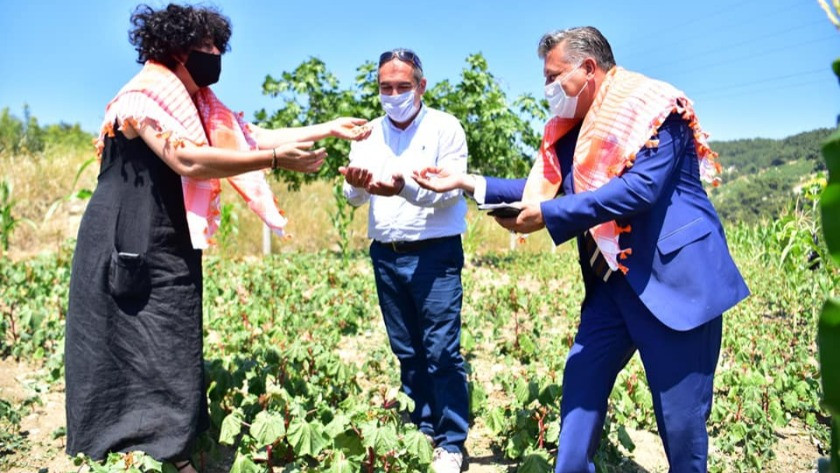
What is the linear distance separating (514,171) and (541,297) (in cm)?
384

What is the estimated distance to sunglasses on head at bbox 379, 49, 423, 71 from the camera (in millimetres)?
3060

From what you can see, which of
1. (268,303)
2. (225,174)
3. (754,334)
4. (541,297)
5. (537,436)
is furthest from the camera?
(541,297)

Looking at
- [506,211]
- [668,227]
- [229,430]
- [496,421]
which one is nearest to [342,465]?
[229,430]

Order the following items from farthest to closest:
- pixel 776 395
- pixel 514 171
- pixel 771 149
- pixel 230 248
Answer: pixel 771 149, pixel 230 248, pixel 514 171, pixel 776 395

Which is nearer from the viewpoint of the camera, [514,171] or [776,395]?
[776,395]

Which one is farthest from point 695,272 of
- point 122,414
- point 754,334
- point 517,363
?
point 754,334

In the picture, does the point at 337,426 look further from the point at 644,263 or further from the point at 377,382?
the point at 377,382

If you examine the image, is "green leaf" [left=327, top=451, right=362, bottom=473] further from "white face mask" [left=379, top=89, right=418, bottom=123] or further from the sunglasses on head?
the sunglasses on head

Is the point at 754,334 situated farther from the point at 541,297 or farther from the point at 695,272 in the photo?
the point at 695,272

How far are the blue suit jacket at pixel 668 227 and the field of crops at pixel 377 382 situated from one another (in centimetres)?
93

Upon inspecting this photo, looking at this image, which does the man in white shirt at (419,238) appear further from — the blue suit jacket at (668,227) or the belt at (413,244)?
the blue suit jacket at (668,227)

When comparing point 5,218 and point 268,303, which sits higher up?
point 5,218

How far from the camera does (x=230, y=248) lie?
1105cm

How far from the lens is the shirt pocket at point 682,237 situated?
213 centimetres
